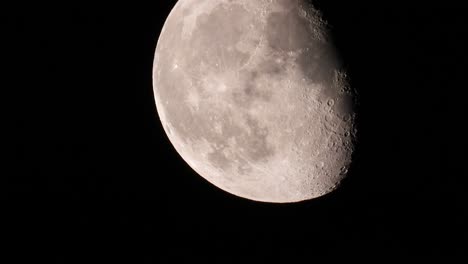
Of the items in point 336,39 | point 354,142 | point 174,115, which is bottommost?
point 174,115

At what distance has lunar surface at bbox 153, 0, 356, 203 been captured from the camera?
2.96 metres

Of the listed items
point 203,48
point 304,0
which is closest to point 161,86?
point 203,48

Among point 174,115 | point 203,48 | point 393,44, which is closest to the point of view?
point 393,44

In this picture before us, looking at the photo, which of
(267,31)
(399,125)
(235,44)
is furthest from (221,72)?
Answer: (399,125)

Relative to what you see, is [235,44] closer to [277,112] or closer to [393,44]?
[277,112]

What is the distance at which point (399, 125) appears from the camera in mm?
3105

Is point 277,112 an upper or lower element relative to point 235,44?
lower

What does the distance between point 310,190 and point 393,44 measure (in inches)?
53.7

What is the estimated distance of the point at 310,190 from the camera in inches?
143

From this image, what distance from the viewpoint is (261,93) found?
9.83 feet

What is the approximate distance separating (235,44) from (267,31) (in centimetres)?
24

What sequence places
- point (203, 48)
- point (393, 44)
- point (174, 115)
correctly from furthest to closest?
1. point (174, 115)
2. point (203, 48)
3. point (393, 44)

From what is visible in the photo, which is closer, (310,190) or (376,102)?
(376,102)

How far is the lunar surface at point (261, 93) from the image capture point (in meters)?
2.96
